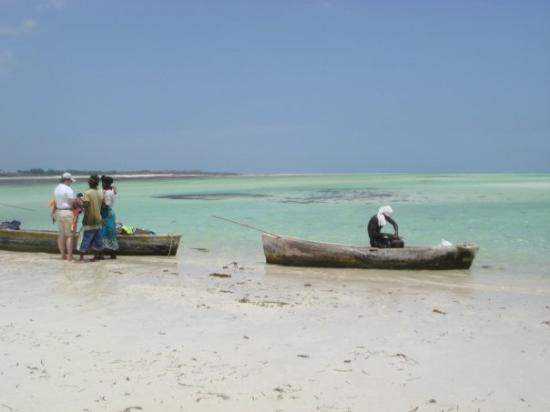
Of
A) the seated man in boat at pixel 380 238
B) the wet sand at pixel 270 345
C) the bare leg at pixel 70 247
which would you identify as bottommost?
the wet sand at pixel 270 345

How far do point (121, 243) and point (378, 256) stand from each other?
5.07m

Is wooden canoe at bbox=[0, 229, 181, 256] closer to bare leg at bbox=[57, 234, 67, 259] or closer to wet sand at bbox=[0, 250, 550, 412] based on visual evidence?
bare leg at bbox=[57, 234, 67, 259]

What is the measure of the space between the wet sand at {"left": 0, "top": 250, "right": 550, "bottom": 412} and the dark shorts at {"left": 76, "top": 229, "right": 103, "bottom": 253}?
1.49m

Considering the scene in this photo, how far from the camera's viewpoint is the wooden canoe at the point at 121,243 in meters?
11.1

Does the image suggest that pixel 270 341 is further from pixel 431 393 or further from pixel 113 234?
pixel 113 234

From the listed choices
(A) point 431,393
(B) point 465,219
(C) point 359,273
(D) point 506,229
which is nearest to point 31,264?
(C) point 359,273

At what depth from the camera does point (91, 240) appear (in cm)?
1005

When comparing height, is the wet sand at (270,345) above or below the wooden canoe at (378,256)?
below

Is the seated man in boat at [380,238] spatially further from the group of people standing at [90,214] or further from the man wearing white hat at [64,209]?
the man wearing white hat at [64,209]

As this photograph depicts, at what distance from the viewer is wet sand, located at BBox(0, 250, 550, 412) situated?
3.96 meters

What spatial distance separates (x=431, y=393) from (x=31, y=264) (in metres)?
8.09

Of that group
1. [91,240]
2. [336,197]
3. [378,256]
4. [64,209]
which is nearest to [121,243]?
[91,240]

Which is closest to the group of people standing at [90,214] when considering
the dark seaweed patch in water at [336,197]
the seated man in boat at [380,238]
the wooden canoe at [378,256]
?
the wooden canoe at [378,256]

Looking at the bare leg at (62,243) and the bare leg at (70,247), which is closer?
the bare leg at (70,247)
